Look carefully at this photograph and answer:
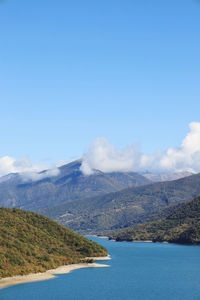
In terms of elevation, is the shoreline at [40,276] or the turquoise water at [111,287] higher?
the shoreline at [40,276]

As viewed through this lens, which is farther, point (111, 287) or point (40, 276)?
point (40, 276)

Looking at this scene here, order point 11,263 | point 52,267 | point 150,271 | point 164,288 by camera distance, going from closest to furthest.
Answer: point 164,288 → point 11,263 → point 52,267 → point 150,271

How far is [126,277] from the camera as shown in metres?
173

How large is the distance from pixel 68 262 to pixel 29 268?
3277cm

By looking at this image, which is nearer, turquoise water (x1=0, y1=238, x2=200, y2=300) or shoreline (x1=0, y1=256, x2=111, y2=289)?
turquoise water (x1=0, y1=238, x2=200, y2=300)

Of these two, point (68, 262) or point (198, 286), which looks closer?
point (198, 286)

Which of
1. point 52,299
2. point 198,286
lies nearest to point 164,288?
point 198,286

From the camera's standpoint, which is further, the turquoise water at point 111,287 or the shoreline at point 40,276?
the shoreline at point 40,276

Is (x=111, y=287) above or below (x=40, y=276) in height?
below

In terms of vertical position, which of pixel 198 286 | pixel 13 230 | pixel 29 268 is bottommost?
pixel 198 286

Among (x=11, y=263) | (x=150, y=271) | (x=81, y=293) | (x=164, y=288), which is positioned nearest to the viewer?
(x=81, y=293)

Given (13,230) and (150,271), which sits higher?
(13,230)

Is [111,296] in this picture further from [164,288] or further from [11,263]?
[11,263]

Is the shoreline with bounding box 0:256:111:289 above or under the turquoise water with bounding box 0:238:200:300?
above
